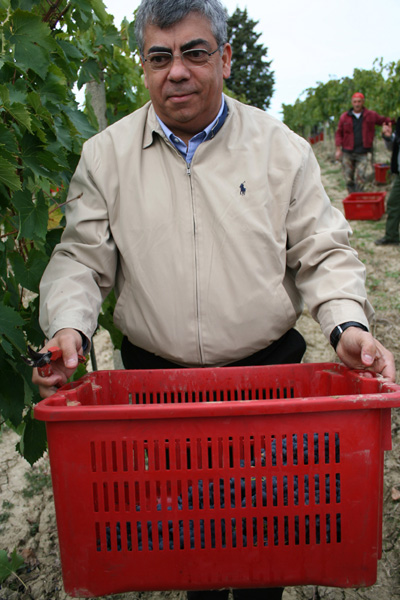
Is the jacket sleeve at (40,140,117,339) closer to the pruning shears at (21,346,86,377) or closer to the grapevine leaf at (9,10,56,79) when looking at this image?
the pruning shears at (21,346,86,377)

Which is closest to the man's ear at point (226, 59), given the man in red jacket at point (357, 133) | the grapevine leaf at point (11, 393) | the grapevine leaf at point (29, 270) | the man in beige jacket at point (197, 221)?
the man in beige jacket at point (197, 221)

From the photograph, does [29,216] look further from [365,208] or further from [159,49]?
[365,208]

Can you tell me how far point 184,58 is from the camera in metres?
1.59

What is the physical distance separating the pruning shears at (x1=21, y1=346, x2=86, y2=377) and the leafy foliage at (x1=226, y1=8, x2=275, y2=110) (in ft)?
146

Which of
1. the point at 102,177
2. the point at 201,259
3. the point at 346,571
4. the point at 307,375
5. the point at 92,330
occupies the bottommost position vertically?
the point at 346,571

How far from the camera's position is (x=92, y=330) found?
1533 millimetres

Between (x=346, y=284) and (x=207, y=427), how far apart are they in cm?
61

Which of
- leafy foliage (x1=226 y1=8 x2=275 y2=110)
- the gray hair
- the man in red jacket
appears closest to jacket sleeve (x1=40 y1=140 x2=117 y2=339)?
the gray hair

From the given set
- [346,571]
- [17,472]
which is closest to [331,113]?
[17,472]

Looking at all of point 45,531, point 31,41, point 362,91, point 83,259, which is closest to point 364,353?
point 83,259

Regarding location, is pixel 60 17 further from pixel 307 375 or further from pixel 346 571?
pixel 346 571

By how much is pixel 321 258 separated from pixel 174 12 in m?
0.73

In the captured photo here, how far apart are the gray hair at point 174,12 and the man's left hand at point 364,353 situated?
86 cm

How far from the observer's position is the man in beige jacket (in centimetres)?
160
